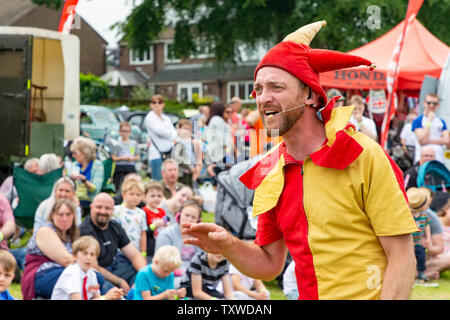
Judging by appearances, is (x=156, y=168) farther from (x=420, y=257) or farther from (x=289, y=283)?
(x=420, y=257)

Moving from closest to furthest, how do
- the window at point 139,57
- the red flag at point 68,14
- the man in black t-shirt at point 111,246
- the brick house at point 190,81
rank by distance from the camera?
the red flag at point 68,14 → the window at point 139,57 → the man in black t-shirt at point 111,246 → the brick house at point 190,81

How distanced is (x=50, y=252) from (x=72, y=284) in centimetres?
55

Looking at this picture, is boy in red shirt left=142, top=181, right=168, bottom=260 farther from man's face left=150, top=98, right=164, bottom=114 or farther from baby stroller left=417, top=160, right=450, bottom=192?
baby stroller left=417, top=160, right=450, bottom=192

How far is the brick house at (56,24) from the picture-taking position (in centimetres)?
301

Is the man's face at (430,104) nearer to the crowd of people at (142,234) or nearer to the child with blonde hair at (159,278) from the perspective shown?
the crowd of people at (142,234)

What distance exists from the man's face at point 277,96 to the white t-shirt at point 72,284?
352cm

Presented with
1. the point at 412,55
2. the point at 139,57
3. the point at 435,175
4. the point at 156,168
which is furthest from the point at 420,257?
the point at 412,55

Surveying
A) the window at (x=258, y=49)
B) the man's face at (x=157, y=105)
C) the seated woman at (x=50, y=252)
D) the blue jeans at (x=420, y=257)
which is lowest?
the blue jeans at (x=420, y=257)

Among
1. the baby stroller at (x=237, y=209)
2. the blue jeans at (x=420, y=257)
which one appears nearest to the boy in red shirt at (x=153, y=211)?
the baby stroller at (x=237, y=209)

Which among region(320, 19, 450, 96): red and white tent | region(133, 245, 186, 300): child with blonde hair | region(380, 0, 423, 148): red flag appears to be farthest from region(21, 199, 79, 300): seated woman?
region(320, 19, 450, 96): red and white tent

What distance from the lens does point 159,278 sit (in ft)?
19.2

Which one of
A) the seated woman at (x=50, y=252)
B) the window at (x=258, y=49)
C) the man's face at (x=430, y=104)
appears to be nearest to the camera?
the window at (x=258, y=49)
